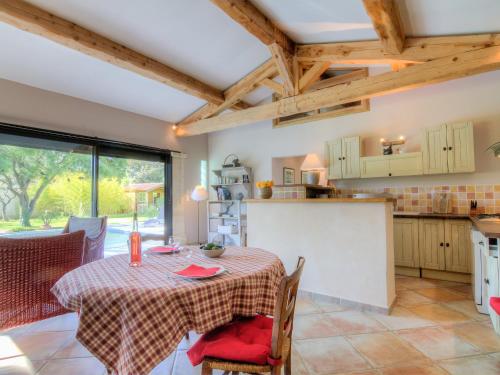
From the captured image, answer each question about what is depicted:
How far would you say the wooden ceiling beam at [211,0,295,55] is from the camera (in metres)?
2.94

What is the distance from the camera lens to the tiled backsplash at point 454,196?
3881mm

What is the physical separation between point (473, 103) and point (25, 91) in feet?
20.7

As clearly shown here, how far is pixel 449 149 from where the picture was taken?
3.88 meters

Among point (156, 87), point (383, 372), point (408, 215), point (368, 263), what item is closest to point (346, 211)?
point (368, 263)

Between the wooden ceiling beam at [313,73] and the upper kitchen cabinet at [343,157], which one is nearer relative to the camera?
the wooden ceiling beam at [313,73]

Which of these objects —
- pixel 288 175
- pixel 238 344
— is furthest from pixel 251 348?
pixel 288 175

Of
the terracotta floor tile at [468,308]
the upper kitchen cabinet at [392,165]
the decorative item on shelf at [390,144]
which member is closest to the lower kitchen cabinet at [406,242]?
the upper kitchen cabinet at [392,165]

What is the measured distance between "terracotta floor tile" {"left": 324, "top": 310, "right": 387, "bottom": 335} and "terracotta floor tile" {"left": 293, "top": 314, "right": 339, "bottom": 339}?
4 centimetres

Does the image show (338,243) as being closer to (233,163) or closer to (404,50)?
(404,50)

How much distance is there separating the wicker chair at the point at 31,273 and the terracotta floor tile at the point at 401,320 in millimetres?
2614

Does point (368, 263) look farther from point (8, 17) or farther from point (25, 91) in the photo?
point (25, 91)

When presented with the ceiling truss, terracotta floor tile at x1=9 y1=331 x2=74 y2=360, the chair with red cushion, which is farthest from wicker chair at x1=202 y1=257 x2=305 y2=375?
the ceiling truss

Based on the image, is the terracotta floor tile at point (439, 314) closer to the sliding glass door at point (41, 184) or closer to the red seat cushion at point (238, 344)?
the red seat cushion at point (238, 344)

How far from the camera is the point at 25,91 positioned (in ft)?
12.5
